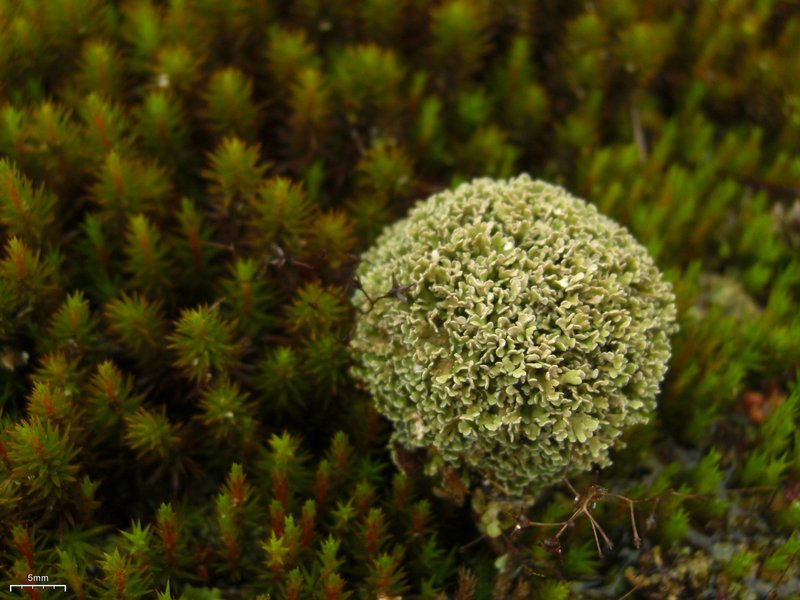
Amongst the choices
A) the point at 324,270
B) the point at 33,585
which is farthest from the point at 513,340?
the point at 33,585

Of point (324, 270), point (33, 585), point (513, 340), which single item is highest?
point (513, 340)

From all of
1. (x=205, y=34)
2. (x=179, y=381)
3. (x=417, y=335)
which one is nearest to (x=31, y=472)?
(x=179, y=381)

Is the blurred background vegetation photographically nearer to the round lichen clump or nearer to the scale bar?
the scale bar

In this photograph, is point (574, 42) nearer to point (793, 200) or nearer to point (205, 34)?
point (793, 200)

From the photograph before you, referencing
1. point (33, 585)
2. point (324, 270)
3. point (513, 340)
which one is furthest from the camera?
point (324, 270)

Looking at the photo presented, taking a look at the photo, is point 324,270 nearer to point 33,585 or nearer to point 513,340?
point 513,340

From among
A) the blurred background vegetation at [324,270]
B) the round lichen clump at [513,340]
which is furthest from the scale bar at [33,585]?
the round lichen clump at [513,340]

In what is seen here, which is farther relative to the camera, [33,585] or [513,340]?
[513,340]
